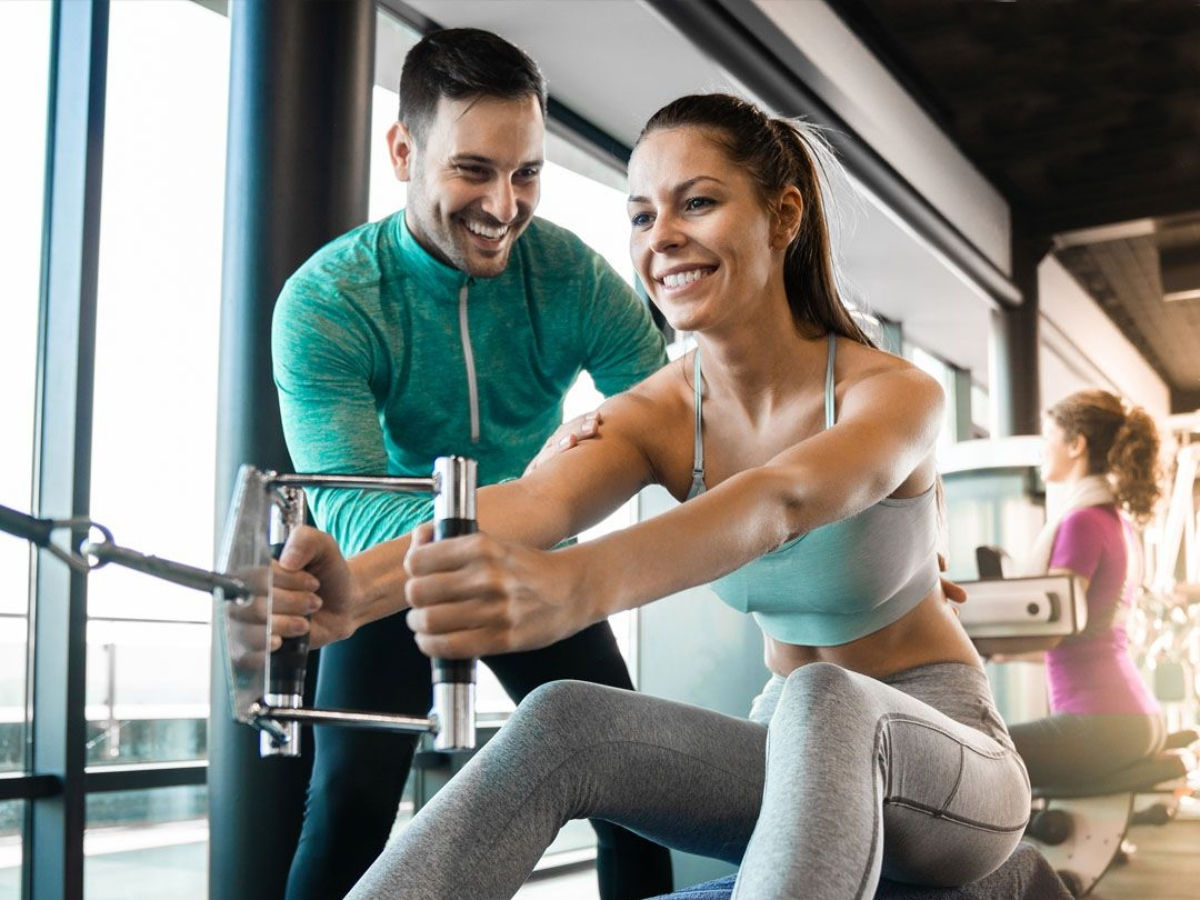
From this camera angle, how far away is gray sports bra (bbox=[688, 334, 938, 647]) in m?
1.24

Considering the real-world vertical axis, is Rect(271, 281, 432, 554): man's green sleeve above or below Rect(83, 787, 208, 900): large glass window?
above

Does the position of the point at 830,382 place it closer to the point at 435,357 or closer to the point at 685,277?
the point at 685,277

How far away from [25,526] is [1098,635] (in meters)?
2.17

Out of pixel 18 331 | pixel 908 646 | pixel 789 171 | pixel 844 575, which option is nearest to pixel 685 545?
pixel 844 575

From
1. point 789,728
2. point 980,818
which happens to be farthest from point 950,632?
point 789,728

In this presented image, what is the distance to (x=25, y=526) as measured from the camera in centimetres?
64

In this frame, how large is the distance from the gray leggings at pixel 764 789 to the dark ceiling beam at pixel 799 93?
165cm

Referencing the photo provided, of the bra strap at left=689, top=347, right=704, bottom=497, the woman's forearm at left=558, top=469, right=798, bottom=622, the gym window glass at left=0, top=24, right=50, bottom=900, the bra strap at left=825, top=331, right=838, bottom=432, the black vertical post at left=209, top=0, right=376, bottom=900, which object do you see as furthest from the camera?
the gym window glass at left=0, top=24, right=50, bottom=900

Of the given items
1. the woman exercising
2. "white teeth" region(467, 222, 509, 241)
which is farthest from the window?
the woman exercising

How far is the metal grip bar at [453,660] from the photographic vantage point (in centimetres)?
75

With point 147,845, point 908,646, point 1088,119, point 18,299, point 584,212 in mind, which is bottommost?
point 147,845

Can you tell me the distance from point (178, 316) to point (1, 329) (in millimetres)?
376

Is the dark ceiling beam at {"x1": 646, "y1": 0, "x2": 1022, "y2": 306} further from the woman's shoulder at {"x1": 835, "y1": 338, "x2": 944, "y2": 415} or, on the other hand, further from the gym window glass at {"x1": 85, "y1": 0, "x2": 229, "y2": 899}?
the woman's shoulder at {"x1": 835, "y1": 338, "x2": 944, "y2": 415}

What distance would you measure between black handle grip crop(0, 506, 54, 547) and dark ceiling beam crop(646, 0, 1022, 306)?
90.4 inches
